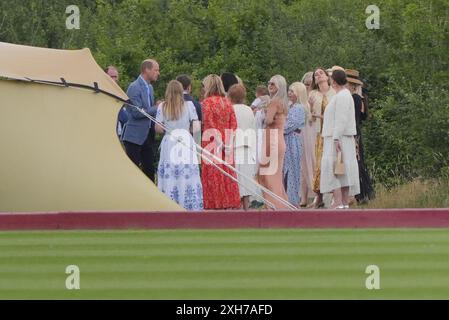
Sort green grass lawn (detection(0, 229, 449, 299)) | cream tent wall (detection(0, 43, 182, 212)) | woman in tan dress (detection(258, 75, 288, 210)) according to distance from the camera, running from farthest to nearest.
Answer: woman in tan dress (detection(258, 75, 288, 210))
cream tent wall (detection(0, 43, 182, 212))
green grass lawn (detection(0, 229, 449, 299))

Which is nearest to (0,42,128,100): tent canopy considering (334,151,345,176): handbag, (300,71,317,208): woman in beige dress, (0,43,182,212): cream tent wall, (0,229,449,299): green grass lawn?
(0,43,182,212): cream tent wall

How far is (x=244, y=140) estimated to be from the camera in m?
20.2

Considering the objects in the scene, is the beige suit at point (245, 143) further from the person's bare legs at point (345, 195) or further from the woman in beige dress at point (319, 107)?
the person's bare legs at point (345, 195)

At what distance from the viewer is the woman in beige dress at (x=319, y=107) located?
20.9 m

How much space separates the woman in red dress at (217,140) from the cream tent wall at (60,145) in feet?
5.49

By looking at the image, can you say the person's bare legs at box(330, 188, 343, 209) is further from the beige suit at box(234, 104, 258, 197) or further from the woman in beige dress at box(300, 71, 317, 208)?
the woman in beige dress at box(300, 71, 317, 208)

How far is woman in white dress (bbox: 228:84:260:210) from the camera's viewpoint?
2012 centimetres

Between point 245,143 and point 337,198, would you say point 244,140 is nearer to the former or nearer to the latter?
point 245,143

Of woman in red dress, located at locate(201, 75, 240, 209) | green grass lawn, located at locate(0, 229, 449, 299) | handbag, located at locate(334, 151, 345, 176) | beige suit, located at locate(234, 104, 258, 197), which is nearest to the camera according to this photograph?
green grass lawn, located at locate(0, 229, 449, 299)

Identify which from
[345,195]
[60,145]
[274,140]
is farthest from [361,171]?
[60,145]

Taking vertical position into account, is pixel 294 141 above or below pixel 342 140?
above

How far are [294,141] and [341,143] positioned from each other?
168cm

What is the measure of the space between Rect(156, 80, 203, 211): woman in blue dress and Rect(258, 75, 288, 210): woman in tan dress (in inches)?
43.5

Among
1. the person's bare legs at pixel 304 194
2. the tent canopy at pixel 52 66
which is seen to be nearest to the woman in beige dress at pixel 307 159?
the person's bare legs at pixel 304 194
